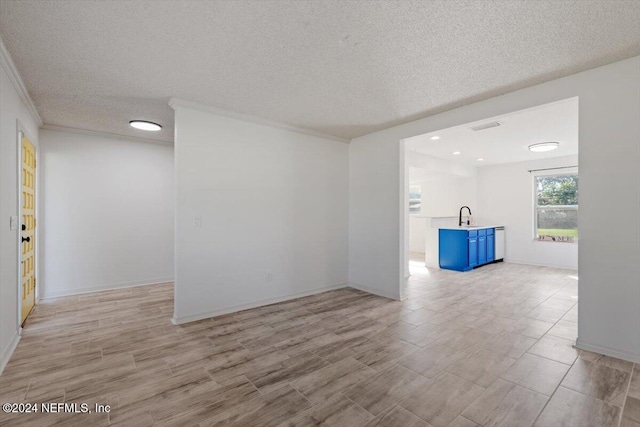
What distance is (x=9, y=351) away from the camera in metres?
2.53

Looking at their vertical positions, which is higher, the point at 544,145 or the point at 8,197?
the point at 544,145

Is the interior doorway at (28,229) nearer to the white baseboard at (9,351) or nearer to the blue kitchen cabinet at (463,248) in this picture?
the white baseboard at (9,351)

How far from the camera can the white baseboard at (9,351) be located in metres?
2.34

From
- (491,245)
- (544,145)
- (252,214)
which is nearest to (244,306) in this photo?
(252,214)

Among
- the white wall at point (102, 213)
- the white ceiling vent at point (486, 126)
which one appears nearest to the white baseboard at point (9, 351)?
the white wall at point (102, 213)

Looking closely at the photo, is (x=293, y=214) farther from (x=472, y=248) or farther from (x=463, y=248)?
(x=472, y=248)

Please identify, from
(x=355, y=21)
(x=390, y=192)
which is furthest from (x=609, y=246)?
(x=355, y=21)

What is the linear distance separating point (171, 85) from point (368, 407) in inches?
128

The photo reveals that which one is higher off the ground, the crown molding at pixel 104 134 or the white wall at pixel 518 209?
the crown molding at pixel 104 134

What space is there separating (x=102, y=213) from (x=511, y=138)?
A: 6832mm

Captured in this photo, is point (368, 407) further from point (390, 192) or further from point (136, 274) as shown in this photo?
point (136, 274)

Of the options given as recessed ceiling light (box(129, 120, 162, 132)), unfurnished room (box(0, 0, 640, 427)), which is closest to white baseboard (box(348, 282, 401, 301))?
unfurnished room (box(0, 0, 640, 427))

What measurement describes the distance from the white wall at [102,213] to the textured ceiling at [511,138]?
447 centimetres

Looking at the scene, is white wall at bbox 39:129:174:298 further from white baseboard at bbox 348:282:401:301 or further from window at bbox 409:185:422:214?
window at bbox 409:185:422:214
